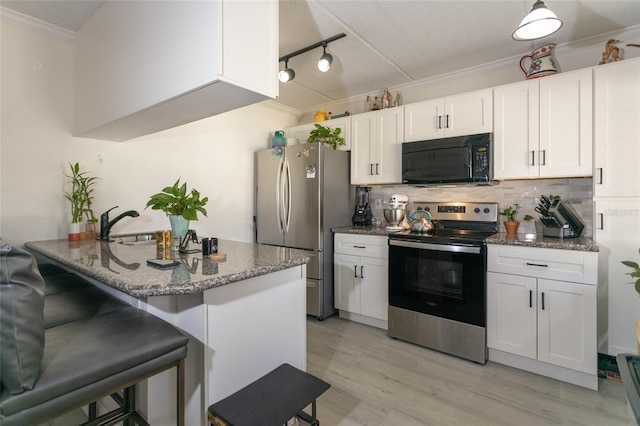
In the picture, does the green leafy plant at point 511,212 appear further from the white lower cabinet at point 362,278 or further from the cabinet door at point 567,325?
the white lower cabinet at point 362,278

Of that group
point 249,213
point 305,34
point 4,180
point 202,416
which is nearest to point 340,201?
point 249,213

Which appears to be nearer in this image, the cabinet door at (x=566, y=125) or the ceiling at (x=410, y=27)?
the ceiling at (x=410, y=27)

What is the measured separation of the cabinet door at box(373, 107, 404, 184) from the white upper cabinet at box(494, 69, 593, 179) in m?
0.87

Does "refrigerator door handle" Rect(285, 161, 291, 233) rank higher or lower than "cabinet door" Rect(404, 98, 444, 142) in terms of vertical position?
lower

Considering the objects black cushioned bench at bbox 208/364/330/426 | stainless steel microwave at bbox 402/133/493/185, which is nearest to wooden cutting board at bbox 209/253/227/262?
black cushioned bench at bbox 208/364/330/426

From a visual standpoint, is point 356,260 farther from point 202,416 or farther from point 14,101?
point 14,101

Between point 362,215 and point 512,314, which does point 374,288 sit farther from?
point 512,314

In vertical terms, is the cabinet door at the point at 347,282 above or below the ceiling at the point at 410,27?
below

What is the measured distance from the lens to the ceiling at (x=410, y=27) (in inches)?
82.4

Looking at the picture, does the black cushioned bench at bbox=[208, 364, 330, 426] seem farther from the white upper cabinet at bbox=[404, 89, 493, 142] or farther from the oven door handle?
the white upper cabinet at bbox=[404, 89, 493, 142]

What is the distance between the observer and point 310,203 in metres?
3.31

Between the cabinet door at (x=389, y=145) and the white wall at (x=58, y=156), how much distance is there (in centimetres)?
174

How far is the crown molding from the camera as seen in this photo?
212cm

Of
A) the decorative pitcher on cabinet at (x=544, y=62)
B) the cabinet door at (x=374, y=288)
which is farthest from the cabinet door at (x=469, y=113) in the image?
the cabinet door at (x=374, y=288)
